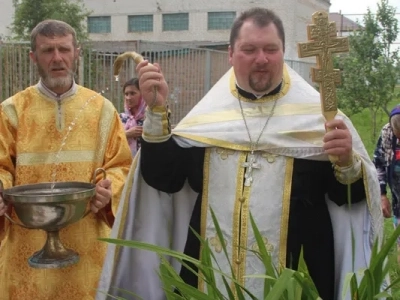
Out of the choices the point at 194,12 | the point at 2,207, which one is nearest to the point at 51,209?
the point at 2,207

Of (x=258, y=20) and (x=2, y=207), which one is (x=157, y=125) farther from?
(x=2, y=207)

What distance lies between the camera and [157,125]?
260cm

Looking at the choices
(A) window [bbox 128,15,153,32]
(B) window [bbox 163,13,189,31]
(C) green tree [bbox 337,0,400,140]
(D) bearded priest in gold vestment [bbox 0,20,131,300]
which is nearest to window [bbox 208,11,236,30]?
(B) window [bbox 163,13,189,31]

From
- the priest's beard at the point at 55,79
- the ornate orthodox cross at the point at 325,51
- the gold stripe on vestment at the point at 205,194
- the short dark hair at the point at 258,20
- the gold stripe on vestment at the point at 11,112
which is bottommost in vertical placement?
the gold stripe on vestment at the point at 205,194

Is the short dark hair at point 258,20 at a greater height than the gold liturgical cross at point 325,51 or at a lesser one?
greater

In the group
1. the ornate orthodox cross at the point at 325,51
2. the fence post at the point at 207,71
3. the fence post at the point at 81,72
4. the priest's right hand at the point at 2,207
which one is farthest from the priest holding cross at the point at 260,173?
the fence post at the point at 207,71

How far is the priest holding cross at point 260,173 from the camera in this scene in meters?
2.59

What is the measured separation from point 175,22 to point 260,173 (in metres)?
35.9

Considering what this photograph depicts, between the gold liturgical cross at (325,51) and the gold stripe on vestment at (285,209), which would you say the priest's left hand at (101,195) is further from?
the gold liturgical cross at (325,51)

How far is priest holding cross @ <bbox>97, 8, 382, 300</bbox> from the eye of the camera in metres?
2.59

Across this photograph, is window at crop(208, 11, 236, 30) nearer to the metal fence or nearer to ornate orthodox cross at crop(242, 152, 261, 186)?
the metal fence

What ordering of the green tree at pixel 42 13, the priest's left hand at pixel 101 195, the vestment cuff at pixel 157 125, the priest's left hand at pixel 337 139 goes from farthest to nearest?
1. the green tree at pixel 42 13
2. the priest's left hand at pixel 101 195
3. the vestment cuff at pixel 157 125
4. the priest's left hand at pixel 337 139

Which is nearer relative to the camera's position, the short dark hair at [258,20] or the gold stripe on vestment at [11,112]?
the short dark hair at [258,20]

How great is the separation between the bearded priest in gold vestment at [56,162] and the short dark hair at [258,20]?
2.94 ft
